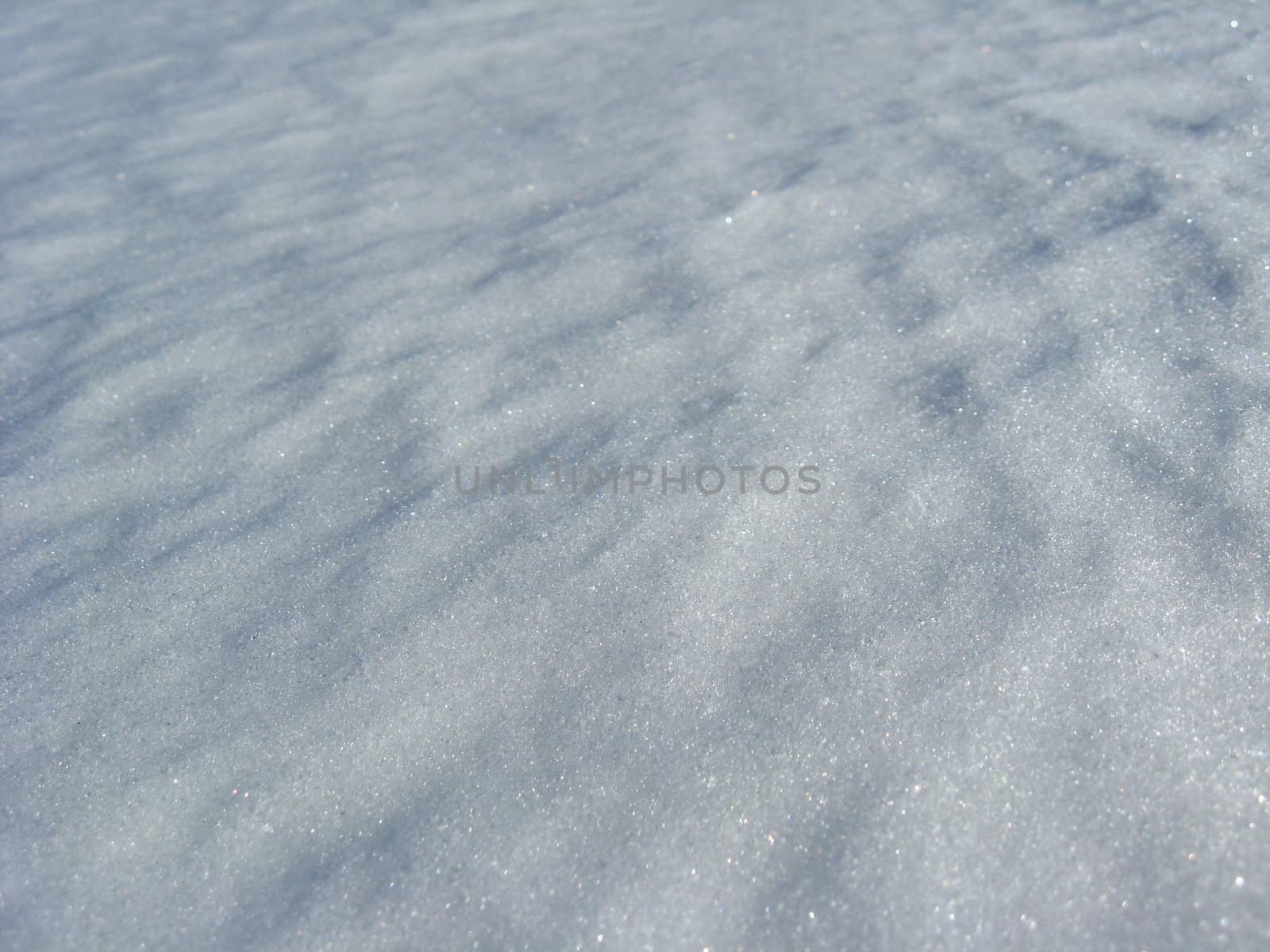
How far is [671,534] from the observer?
1911 millimetres

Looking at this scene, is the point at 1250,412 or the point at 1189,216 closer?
the point at 1250,412

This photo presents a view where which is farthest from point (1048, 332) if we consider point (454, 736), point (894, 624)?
point (454, 736)

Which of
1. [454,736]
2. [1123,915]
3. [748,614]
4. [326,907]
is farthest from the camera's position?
[748,614]

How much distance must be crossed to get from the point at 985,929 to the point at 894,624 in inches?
21.7

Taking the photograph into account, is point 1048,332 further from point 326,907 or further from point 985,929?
point 326,907

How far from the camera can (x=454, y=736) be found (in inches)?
64.7

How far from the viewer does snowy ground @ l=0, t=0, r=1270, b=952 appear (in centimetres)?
144

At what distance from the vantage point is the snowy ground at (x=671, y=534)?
1.44 m

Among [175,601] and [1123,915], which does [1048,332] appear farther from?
[175,601]

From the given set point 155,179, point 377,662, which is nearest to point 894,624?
point 377,662

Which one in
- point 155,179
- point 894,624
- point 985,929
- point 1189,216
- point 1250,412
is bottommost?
point 985,929

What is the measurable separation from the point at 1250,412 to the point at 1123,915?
45.8 inches

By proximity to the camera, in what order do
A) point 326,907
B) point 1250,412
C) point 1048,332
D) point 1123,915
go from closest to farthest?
point 1123,915 < point 326,907 < point 1250,412 < point 1048,332

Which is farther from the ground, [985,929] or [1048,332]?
[1048,332]
